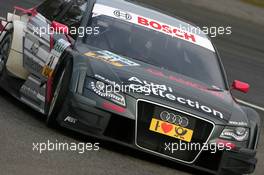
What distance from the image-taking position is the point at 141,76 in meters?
7.46

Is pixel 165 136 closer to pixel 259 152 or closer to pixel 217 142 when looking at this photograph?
pixel 217 142

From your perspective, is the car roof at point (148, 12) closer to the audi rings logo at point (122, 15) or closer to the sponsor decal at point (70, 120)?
the audi rings logo at point (122, 15)

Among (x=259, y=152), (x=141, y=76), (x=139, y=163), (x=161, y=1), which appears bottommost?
(x=161, y=1)

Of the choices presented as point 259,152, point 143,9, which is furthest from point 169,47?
point 259,152

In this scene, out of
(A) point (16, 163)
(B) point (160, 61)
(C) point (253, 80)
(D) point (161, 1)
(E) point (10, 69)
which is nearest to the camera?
(A) point (16, 163)

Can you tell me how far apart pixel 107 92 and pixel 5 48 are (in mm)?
2561

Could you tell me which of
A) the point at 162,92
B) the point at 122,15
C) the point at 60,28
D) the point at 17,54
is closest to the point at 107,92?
the point at 162,92

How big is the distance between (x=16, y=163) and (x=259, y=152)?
3.57 m

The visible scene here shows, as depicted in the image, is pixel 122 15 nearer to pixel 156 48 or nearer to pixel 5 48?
pixel 156 48

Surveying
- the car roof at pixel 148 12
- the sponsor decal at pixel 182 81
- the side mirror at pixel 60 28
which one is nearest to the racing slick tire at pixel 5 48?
the side mirror at pixel 60 28

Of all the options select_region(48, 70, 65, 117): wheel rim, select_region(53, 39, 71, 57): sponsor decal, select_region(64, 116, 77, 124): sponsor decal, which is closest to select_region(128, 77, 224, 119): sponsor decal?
select_region(64, 116, 77, 124): sponsor decal

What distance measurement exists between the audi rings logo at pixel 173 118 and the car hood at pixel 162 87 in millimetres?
81

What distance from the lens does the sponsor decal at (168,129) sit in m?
7.05

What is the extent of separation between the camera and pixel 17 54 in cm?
905
